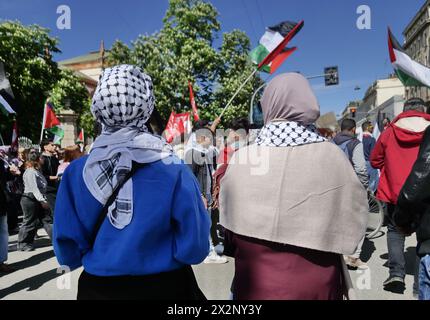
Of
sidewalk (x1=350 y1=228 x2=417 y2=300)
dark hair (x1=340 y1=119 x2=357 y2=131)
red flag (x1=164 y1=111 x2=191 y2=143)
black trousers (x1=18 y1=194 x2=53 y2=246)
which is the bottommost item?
sidewalk (x1=350 y1=228 x2=417 y2=300)

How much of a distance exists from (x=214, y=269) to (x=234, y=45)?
24853mm

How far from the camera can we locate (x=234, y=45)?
27.8 meters

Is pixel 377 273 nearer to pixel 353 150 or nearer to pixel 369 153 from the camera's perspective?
pixel 353 150

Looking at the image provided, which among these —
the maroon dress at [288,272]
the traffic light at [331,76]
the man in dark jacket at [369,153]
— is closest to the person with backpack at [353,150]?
the man in dark jacket at [369,153]

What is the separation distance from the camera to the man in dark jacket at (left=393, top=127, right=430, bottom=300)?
2.12 m

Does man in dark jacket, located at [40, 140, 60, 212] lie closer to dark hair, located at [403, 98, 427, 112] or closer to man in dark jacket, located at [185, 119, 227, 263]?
man in dark jacket, located at [185, 119, 227, 263]

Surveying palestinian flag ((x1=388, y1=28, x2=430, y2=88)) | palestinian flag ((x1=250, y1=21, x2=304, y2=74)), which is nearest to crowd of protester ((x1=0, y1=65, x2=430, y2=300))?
palestinian flag ((x1=388, y1=28, x2=430, y2=88))

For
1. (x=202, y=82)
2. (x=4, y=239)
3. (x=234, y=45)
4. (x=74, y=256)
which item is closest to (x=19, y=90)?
(x=202, y=82)

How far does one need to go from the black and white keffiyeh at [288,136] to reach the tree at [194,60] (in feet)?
78.4

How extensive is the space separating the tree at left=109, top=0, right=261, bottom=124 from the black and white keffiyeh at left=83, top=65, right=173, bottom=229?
2404 centimetres

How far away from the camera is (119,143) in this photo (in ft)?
5.82

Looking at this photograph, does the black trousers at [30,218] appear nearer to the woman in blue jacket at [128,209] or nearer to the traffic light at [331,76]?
the woman in blue jacket at [128,209]

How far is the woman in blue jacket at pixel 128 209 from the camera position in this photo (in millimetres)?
1710
